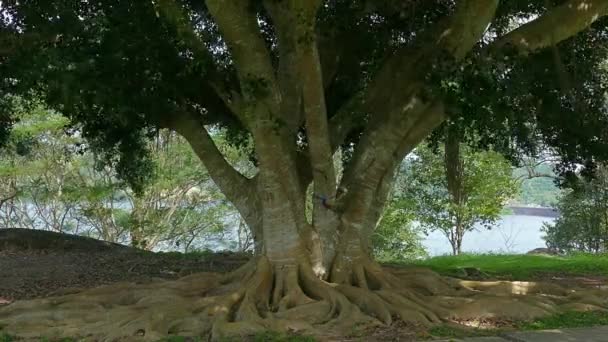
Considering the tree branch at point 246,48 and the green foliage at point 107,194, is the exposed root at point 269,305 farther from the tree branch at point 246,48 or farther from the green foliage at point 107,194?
the green foliage at point 107,194

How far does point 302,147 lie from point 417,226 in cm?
1840

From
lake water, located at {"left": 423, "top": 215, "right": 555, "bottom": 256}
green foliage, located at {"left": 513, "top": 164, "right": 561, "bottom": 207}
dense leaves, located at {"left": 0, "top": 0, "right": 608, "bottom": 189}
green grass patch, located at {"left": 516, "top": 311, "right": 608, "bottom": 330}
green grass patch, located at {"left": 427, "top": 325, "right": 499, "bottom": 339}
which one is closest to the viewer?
green grass patch, located at {"left": 427, "top": 325, "right": 499, "bottom": 339}

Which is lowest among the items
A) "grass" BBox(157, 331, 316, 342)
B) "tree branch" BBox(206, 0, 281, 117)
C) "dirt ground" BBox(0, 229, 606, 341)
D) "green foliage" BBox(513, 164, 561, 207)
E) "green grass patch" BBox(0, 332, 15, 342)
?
"green grass patch" BBox(0, 332, 15, 342)

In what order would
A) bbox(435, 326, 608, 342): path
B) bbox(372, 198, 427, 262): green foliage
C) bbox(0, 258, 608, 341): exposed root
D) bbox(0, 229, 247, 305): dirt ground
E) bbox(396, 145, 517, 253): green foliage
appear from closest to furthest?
bbox(435, 326, 608, 342): path
bbox(0, 258, 608, 341): exposed root
bbox(0, 229, 247, 305): dirt ground
bbox(396, 145, 517, 253): green foliage
bbox(372, 198, 427, 262): green foliage

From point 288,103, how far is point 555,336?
4253mm

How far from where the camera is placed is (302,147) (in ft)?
34.4

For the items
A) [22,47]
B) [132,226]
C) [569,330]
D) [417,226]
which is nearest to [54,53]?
[22,47]

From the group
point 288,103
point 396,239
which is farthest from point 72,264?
point 396,239

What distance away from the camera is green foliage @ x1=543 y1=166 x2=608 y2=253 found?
24422mm

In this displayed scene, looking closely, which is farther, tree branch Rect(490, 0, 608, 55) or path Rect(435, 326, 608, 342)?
tree branch Rect(490, 0, 608, 55)

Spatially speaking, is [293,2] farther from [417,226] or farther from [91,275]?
[417,226]

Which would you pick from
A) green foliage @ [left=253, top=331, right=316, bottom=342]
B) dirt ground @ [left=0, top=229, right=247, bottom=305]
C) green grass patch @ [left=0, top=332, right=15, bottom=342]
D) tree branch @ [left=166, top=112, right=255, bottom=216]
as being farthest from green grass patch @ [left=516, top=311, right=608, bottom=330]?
dirt ground @ [left=0, top=229, right=247, bottom=305]

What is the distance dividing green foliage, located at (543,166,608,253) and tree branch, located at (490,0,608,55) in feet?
55.1

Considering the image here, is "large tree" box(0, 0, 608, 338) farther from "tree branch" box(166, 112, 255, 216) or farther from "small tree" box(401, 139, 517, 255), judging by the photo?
"small tree" box(401, 139, 517, 255)
